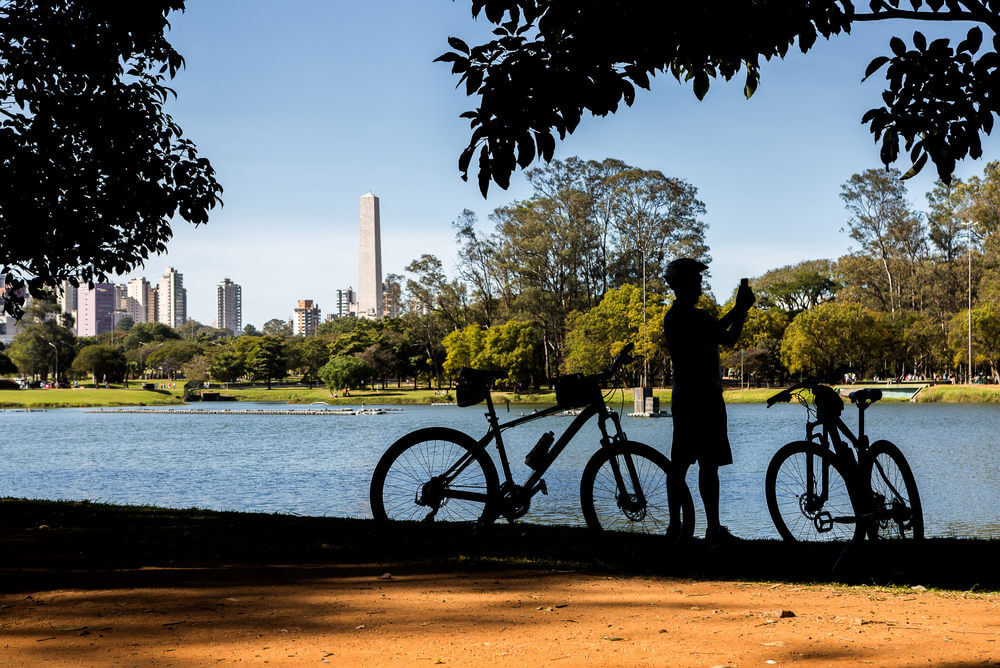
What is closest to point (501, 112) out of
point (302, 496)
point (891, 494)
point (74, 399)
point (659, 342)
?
point (891, 494)

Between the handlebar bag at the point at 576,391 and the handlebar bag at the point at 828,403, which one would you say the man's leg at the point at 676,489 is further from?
the handlebar bag at the point at 828,403

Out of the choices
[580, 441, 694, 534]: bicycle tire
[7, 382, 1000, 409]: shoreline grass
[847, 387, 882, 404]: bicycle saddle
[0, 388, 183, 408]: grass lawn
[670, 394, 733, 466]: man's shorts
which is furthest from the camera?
[0, 388, 183, 408]: grass lawn

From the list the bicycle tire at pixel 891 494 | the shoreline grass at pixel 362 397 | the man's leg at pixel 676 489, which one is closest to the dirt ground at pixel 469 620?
the man's leg at pixel 676 489

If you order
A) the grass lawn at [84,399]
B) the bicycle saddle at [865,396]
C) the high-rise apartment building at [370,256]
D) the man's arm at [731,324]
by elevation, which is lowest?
the grass lawn at [84,399]

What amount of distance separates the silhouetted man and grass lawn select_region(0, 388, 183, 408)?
78.6 m

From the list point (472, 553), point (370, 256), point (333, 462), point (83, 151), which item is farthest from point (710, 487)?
point (370, 256)

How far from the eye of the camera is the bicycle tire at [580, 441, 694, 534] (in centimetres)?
559

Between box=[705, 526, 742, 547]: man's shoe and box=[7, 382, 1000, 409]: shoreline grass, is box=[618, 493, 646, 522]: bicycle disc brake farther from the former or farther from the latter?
box=[7, 382, 1000, 409]: shoreline grass

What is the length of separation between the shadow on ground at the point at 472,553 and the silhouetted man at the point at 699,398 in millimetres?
440

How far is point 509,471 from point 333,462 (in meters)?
21.3

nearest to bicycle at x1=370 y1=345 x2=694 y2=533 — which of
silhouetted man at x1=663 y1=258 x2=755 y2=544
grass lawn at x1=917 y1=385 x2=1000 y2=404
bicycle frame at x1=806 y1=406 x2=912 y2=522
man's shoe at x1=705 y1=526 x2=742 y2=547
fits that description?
silhouetted man at x1=663 y1=258 x2=755 y2=544

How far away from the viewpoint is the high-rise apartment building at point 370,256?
108 meters

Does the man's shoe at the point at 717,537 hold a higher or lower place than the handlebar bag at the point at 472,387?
lower

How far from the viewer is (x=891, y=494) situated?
19.8 ft
